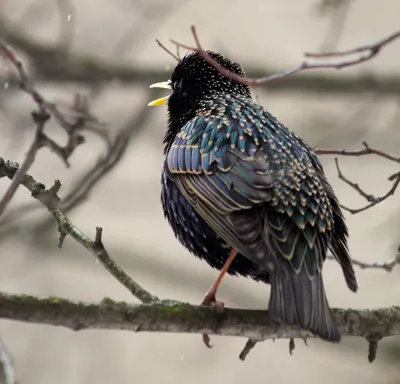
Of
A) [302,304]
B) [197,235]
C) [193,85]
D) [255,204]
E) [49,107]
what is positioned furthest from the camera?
[193,85]

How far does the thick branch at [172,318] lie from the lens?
261 centimetres

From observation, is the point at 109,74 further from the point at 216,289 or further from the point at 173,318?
the point at 173,318

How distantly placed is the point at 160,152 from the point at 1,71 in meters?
1.50

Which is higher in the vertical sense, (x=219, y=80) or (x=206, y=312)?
(x=219, y=80)

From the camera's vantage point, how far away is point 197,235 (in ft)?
11.6

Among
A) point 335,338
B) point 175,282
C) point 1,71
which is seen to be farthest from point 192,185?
point 1,71

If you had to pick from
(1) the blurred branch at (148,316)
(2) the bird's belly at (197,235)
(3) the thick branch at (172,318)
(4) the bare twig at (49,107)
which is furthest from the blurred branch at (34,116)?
(2) the bird's belly at (197,235)

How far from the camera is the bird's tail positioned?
2830mm

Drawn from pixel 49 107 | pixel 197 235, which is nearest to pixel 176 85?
pixel 197 235

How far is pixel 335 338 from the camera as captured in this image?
2.82m

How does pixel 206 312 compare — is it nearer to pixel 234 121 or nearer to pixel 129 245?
pixel 234 121

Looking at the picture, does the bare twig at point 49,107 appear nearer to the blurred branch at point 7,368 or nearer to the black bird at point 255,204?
the blurred branch at point 7,368

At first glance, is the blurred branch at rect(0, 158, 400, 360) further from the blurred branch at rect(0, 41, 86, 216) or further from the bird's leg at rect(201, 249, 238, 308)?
the blurred branch at rect(0, 41, 86, 216)

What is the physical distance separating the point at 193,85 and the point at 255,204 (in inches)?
45.3
